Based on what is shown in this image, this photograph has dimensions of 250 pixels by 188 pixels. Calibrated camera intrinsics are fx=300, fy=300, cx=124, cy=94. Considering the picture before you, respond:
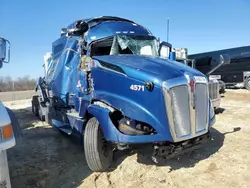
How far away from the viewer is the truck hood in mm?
4449

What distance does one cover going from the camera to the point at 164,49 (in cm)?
661

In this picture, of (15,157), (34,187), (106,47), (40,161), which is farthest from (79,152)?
(106,47)

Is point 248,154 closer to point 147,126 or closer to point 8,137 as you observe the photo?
point 147,126

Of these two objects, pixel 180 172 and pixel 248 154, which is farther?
pixel 248 154

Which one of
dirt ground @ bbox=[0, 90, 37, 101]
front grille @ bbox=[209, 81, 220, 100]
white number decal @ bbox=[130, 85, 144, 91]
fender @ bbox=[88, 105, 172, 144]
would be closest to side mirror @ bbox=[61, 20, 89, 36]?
fender @ bbox=[88, 105, 172, 144]

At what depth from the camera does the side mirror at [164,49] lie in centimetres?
652

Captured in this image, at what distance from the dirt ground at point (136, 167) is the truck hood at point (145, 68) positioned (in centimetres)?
124

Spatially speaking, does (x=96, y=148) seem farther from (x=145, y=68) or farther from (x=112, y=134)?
(x=145, y=68)

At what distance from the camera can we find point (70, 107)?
22.7ft

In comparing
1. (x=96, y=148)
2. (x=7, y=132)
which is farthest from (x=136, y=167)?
(x=7, y=132)

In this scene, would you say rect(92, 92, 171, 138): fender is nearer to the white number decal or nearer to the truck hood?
the white number decal

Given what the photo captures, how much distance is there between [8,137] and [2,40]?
1569 mm

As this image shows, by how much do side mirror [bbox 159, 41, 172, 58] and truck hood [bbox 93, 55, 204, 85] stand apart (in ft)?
4.24

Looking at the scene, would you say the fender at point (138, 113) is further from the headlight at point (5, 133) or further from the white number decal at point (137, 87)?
the headlight at point (5, 133)
